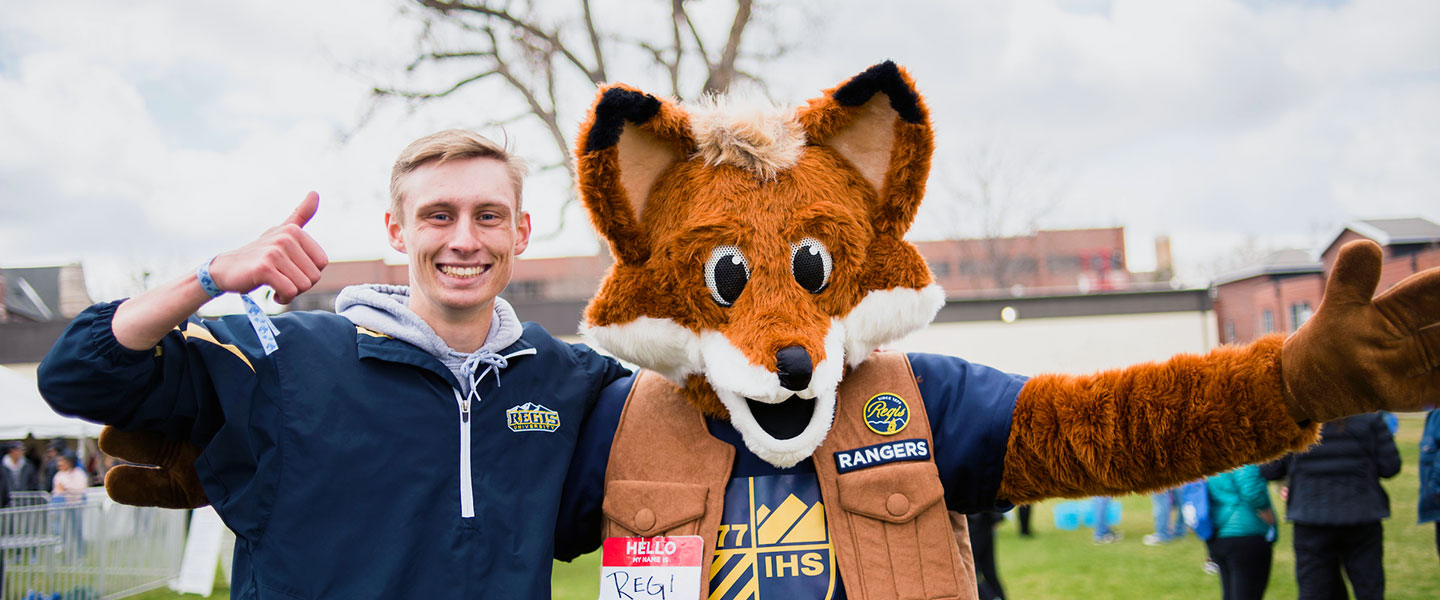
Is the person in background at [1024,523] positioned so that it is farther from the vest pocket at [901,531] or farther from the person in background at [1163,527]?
the vest pocket at [901,531]

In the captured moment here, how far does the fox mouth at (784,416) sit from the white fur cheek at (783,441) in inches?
1.8

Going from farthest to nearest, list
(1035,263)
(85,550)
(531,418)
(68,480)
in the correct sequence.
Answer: (1035,263), (68,480), (85,550), (531,418)

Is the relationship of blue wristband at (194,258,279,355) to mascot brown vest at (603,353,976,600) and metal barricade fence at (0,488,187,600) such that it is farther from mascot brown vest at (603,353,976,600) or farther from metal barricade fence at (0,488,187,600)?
metal barricade fence at (0,488,187,600)

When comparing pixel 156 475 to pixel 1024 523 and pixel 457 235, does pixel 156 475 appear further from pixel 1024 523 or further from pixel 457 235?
pixel 1024 523

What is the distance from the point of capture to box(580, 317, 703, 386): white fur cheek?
2025 mm

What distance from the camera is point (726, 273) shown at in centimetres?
198

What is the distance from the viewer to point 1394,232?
2105 centimetres

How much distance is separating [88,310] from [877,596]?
1.76 m

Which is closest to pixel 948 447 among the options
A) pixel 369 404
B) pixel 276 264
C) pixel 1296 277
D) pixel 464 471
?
pixel 464 471

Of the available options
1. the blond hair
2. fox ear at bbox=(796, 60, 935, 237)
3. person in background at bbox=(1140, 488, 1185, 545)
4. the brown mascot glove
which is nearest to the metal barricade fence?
the brown mascot glove

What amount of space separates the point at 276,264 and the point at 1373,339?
2.14 m

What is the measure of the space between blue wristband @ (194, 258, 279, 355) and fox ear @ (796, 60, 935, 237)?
1.30 m

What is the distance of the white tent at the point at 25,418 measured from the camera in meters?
9.91

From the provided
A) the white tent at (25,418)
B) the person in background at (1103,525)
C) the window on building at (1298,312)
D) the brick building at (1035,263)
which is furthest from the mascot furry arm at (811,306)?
the window on building at (1298,312)
